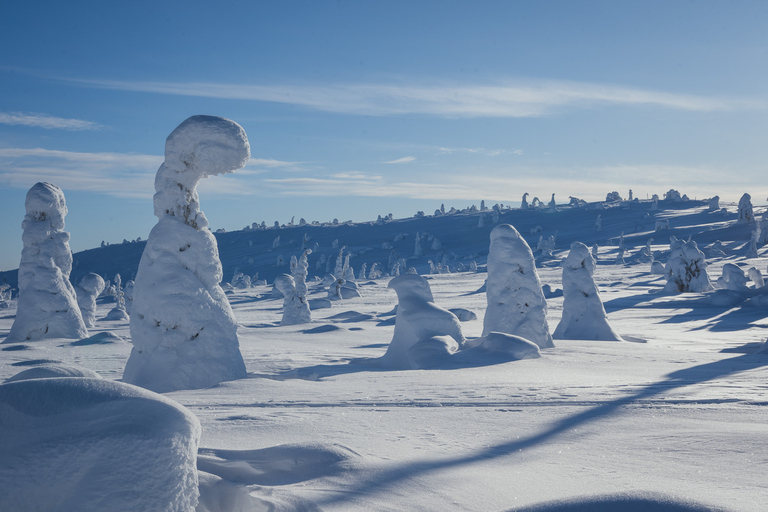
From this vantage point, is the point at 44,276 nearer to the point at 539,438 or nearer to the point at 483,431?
the point at 483,431

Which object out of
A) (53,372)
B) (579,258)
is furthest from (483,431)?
(579,258)

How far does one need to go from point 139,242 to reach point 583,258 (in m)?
110

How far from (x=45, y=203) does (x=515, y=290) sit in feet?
40.8

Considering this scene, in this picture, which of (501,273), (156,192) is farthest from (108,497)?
(501,273)

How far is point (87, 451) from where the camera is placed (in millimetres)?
2273

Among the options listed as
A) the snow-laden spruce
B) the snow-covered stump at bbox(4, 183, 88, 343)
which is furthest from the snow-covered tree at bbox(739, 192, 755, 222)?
the snow-covered stump at bbox(4, 183, 88, 343)

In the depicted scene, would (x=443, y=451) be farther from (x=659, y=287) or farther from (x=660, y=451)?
(x=659, y=287)

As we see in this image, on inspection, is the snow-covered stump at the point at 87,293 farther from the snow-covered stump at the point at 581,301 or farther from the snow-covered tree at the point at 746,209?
the snow-covered tree at the point at 746,209

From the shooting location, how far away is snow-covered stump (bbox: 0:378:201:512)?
2.25m

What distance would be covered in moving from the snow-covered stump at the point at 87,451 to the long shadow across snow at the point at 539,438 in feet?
3.53

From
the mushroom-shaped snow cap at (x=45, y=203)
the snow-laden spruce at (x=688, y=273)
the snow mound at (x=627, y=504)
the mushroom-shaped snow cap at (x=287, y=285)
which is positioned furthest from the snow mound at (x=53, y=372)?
the snow-laden spruce at (x=688, y=273)

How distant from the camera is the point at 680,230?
6588 centimetres

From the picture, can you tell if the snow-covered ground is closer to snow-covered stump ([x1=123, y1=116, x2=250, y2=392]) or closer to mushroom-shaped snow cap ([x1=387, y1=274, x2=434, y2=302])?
snow-covered stump ([x1=123, y1=116, x2=250, y2=392])

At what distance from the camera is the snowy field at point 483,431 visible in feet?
10.8
